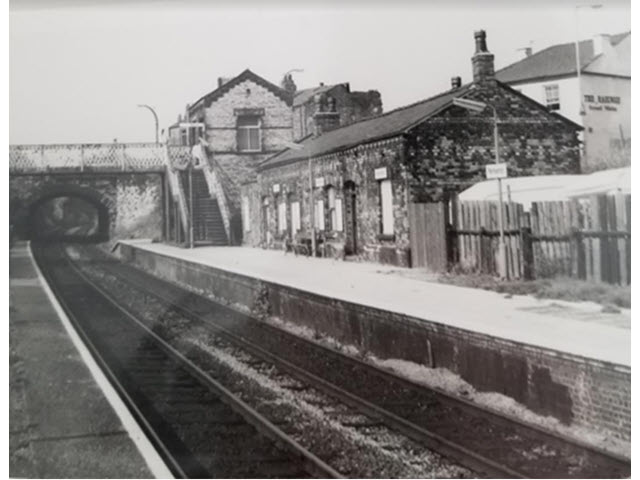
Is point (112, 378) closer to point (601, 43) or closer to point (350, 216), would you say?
point (350, 216)

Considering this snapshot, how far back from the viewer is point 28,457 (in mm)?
4449

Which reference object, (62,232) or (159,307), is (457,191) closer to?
(159,307)

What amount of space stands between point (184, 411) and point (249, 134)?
8.01 feet

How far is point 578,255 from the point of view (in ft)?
16.1

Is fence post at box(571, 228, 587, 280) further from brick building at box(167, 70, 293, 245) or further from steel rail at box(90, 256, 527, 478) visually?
brick building at box(167, 70, 293, 245)

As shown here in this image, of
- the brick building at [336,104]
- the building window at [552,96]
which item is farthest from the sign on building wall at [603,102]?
the brick building at [336,104]

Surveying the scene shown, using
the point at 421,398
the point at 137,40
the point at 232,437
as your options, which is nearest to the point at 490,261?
the point at 421,398

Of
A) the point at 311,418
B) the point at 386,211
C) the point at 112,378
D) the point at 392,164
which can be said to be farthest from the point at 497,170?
the point at 112,378

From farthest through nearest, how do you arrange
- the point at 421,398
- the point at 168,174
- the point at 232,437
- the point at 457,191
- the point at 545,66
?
the point at 168,174 → the point at 457,191 → the point at 545,66 → the point at 421,398 → the point at 232,437


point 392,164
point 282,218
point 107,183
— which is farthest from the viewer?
point 392,164

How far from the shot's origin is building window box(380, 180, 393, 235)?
6281mm

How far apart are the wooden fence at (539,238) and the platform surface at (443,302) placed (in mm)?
294

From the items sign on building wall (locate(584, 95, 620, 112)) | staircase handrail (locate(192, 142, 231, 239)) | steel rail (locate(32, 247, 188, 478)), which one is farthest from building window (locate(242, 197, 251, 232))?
sign on building wall (locate(584, 95, 620, 112))

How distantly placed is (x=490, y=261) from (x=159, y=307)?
→ 3.09 metres
